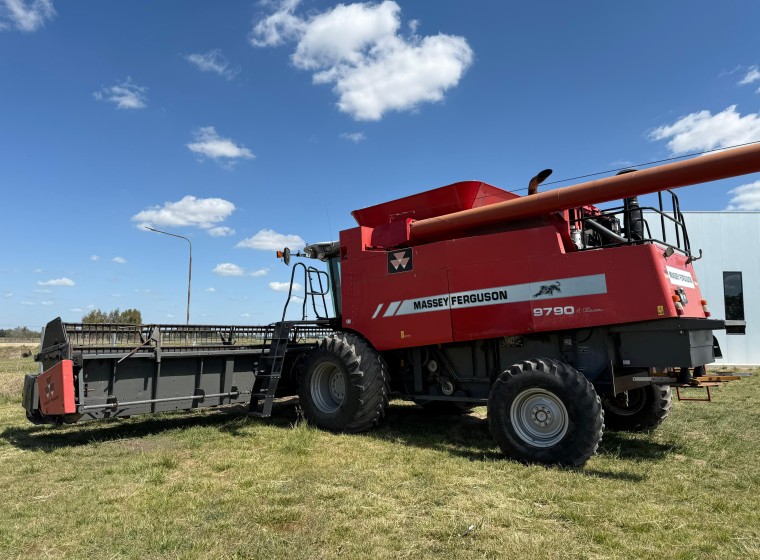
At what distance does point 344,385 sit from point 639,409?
4311 mm

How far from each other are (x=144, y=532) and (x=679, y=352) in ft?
18.2

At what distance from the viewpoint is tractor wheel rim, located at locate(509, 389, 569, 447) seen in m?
6.09

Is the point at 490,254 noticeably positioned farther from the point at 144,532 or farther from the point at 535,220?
the point at 144,532

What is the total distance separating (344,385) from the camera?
8.16 metres

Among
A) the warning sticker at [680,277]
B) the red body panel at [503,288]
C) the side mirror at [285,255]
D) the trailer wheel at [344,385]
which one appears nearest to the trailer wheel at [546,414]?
the red body panel at [503,288]

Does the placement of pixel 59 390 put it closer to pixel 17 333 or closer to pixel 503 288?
pixel 503 288

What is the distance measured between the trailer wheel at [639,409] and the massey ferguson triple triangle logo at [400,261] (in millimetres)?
3535

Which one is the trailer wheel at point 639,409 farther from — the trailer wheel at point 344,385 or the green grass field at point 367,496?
the trailer wheel at point 344,385

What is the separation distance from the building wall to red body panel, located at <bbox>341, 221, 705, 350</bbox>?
52.2 ft

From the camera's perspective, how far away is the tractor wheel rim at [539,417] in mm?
6090

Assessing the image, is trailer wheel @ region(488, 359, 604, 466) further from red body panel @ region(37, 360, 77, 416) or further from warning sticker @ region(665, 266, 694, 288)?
red body panel @ region(37, 360, 77, 416)

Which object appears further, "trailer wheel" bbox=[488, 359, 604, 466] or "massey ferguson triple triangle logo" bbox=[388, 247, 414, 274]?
"massey ferguson triple triangle logo" bbox=[388, 247, 414, 274]

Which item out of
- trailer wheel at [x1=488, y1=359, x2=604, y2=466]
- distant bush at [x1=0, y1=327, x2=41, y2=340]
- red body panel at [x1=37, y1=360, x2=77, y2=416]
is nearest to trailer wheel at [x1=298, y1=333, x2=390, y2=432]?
trailer wheel at [x1=488, y1=359, x2=604, y2=466]

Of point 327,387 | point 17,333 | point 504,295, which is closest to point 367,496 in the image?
point 504,295
